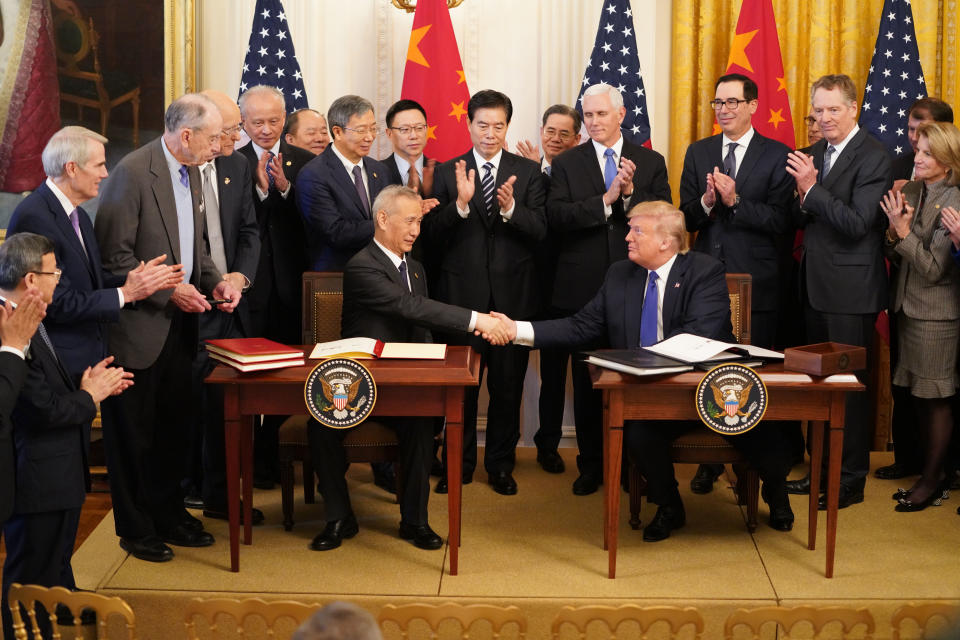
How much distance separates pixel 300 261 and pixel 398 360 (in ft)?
Answer: 5.24

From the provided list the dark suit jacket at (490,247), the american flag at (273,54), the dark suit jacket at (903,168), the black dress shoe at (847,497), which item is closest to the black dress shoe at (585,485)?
the dark suit jacket at (490,247)

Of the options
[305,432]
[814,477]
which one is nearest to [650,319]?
[814,477]

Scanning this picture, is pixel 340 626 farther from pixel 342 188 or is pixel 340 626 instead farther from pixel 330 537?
pixel 342 188

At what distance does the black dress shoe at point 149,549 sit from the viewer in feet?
15.2

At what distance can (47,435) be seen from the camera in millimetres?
3764

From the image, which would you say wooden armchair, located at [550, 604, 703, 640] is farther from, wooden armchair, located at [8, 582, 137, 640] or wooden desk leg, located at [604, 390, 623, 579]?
wooden desk leg, located at [604, 390, 623, 579]

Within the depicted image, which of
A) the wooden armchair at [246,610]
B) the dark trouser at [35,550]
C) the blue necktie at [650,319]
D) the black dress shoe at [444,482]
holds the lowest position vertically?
the black dress shoe at [444,482]

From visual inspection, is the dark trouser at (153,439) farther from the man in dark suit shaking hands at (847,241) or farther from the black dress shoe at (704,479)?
the man in dark suit shaking hands at (847,241)

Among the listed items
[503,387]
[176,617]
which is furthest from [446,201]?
[176,617]

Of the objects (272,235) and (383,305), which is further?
(272,235)

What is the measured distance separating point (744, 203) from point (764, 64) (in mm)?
1327

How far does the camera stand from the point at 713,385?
168 inches

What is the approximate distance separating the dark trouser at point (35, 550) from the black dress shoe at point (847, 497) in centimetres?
337

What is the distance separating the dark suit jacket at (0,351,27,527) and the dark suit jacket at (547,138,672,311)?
295cm
